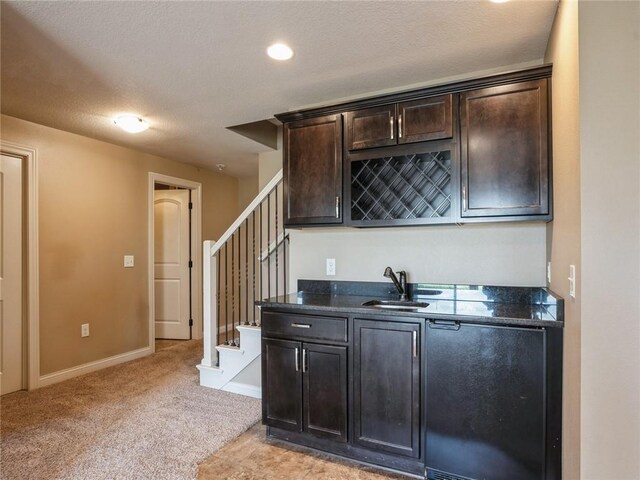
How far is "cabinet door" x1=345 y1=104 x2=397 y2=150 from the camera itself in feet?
7.79

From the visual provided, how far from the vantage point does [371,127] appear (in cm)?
243

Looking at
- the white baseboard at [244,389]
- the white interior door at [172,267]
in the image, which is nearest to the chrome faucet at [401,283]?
the white baseboard at [244,389]

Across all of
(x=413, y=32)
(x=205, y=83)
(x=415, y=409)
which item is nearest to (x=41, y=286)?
(x=205, y=83)

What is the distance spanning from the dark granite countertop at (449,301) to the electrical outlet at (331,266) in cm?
7

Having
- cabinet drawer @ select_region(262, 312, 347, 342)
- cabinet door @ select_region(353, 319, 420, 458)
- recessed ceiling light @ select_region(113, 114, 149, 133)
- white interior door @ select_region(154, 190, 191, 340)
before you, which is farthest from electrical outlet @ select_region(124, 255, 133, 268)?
cabinet door @ select_region(353, 319, 420, 458)

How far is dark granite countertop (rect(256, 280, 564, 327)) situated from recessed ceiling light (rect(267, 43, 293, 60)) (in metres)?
1.47

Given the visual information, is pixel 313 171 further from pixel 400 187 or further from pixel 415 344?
pixel 415 344

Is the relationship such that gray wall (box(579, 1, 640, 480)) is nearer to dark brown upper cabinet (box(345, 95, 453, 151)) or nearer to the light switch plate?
the light switch plate

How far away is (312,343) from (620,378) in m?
1.46

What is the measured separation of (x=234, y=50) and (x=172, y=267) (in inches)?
143

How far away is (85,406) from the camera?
2969 mm

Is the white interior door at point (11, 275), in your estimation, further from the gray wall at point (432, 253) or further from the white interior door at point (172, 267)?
the gray wall at point (432, 253)

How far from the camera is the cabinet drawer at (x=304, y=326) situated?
2.22 m

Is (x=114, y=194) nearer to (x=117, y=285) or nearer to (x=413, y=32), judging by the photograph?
(x=117, y=285)
